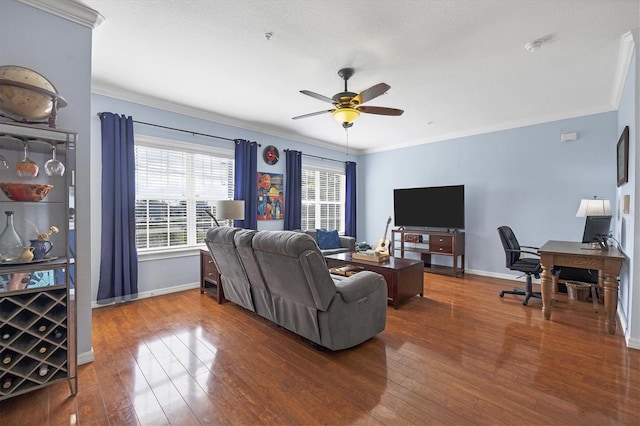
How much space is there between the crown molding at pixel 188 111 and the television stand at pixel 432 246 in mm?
2708

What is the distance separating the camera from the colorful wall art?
206 inches

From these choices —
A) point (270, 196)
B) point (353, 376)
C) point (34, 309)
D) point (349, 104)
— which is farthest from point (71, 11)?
point (270, 196)

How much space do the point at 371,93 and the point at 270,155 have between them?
298 cm

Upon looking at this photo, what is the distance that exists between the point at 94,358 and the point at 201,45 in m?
2.83

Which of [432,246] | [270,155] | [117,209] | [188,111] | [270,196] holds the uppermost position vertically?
[188,111]

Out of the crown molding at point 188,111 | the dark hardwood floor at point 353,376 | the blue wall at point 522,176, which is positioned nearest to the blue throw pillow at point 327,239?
the crown molding at point 188,111

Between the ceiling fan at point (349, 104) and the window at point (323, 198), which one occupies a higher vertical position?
the ceiling fan at point (349, 104)

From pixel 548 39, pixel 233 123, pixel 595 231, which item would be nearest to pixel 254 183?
pixel 233 123

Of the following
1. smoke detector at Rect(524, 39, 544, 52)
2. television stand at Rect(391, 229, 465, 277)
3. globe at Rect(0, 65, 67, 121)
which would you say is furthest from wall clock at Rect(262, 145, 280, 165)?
smoke detector at Rect(524, 39, 544, 52)

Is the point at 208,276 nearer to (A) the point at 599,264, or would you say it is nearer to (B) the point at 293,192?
(B) the point at 293,192

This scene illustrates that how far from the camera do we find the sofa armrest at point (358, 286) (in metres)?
2.44

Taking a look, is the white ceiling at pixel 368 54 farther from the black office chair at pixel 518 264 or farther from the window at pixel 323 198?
the window at pixel 323 198

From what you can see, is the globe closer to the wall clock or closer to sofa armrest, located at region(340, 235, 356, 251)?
the wall clock

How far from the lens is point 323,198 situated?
261 inches
